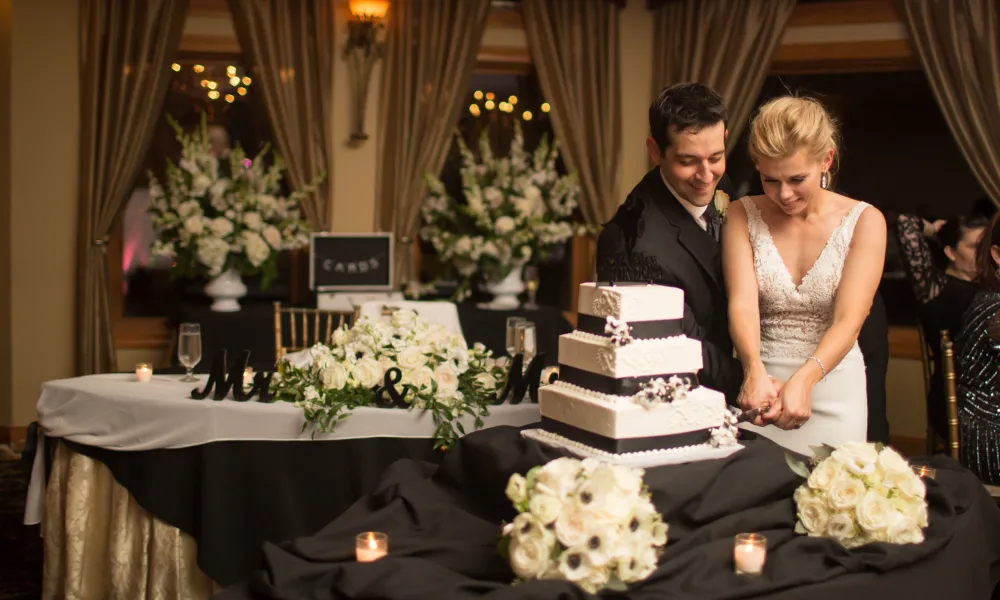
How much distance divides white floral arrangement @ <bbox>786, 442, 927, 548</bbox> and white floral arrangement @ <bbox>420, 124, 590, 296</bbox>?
4.11 m

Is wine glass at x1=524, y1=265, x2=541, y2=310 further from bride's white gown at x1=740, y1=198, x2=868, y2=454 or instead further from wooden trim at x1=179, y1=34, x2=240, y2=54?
bride's white gown at x1=740, y1=198, x2=868, y2=454

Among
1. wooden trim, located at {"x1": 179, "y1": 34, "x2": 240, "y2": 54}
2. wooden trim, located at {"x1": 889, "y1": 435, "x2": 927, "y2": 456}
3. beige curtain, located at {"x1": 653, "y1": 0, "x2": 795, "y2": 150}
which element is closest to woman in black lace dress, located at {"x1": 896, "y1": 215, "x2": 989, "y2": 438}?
wooden trim, located at {"x1": 889, "y1": 435, "x2": 927, "y2": 456}

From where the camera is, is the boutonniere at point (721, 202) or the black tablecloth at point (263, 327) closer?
the boutonniere at point (721, 202)

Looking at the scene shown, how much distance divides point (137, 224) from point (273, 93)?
126 cm

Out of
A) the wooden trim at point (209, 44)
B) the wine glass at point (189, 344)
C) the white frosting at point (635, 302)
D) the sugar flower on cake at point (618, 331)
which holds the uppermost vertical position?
the wooden trim at point (209, 44)

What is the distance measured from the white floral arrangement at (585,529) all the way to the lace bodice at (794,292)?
1.04m

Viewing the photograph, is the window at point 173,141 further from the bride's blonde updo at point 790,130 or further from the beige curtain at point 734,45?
the bride's blonde updo at point 790,130

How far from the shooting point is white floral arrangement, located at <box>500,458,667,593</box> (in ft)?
5.88

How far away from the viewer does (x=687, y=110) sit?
2.49 metres

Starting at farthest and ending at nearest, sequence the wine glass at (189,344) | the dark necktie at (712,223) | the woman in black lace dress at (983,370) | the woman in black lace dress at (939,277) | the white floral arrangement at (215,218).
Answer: the white floral arrangement at (215,218)
the woman in black lace dress at (939,277)
the woman in black lace dress at (983,370)
the wine glass at (189,344)
the dark necktie at (712,223)

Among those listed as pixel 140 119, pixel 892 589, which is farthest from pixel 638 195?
pixel 140 119

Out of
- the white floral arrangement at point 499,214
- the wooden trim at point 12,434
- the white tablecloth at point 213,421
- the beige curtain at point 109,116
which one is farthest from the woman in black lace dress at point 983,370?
the wooden trim at point 12,434

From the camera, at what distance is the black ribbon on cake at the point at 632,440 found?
7.22 ft

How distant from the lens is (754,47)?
6.72 meters
